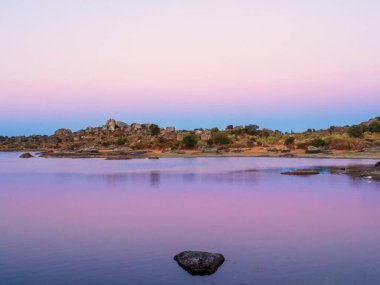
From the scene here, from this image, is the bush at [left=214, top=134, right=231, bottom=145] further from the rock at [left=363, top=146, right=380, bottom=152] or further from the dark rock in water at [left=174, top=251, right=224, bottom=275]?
the dark rock in water at [left=174, top=251, right=224, bottom=275]

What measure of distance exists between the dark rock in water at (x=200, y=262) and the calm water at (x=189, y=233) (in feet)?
0.61

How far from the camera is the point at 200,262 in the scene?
10.8 metres

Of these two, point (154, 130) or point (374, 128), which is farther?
A: point (154, 130)

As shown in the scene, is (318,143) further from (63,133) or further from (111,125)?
(63,133)

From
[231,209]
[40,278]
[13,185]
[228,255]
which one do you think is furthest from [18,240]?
[13,185]

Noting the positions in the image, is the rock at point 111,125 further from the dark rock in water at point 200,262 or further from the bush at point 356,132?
the dark rock in water at point 200,262

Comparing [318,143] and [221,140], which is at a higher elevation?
[221,140]

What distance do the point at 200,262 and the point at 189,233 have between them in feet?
13.8

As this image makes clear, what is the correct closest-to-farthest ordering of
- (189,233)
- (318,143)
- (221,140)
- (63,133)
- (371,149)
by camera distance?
(189,233)
(371,149)
(318,143)
(221,140)
(63,133)

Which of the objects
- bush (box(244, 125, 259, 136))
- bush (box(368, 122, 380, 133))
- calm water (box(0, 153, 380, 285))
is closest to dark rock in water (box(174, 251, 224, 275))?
calm water (box(0, 153, 380, 285))

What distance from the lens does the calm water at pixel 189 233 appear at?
1054cm

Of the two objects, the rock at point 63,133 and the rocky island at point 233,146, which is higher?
the rock at point 63,133

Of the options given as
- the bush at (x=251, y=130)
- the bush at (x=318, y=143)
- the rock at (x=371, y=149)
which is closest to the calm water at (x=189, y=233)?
the rock at (x=371, y=149)

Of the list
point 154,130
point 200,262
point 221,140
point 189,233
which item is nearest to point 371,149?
point 221,140
